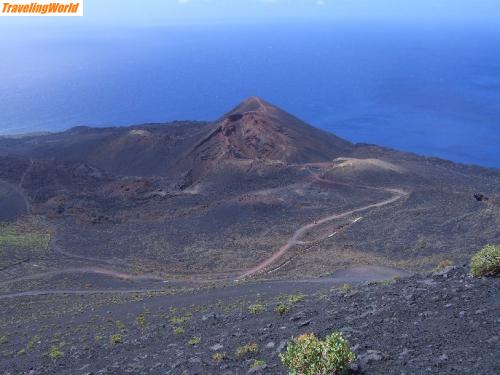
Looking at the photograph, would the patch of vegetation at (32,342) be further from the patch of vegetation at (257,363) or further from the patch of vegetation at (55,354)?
the patch of vegetation at (257,363)

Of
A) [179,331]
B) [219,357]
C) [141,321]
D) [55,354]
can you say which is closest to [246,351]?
[219,357]

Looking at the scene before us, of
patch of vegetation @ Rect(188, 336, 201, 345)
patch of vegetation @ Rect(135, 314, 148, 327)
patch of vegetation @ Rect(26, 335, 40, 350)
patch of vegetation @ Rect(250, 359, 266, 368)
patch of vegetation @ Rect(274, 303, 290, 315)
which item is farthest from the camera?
patch of vegetation @ Rect(135, 314, 148, 327)

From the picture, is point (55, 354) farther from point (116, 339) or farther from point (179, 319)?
point (179, 319)

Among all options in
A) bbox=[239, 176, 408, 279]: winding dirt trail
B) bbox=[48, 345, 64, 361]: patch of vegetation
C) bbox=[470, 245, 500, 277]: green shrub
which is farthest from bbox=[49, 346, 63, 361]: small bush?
bbox=[239, 176, 408, 279]: winding dirt trail

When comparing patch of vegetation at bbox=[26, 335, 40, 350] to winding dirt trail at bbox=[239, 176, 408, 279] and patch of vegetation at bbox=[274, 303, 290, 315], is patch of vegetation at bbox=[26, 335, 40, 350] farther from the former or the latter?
winding dirt trail at bbox=[239, 176, 408, 279]

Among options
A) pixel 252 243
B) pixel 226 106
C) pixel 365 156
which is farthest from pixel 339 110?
pixel 252 243

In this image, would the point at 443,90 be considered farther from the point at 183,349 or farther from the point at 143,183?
the point at 183,349

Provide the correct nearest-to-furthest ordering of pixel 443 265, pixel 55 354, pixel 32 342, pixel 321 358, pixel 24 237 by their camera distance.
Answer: pixel 321 358 → pixel 55 354 → pixel 32 342 → pixel 443 265 → pixel 24 237
